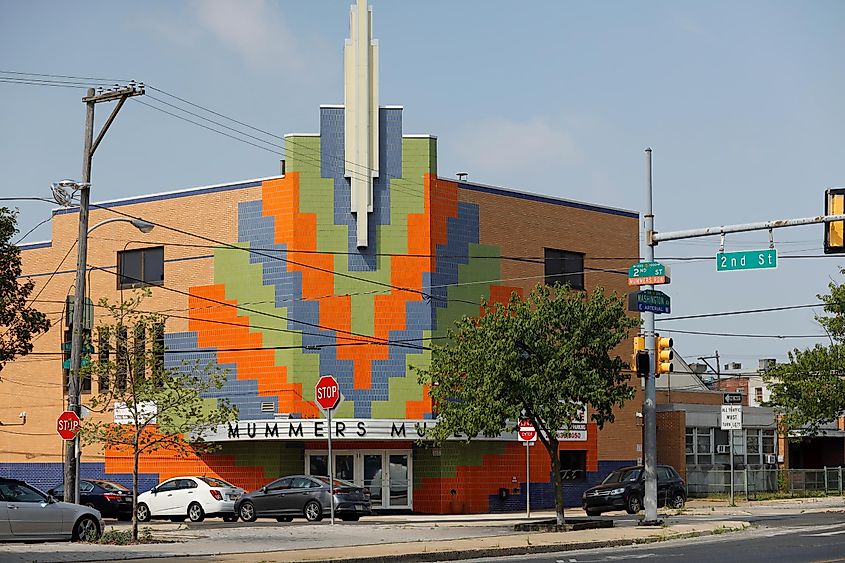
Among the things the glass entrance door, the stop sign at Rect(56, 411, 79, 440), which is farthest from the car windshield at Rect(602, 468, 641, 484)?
the stop sign at Rect(56, 411, 79, 440)

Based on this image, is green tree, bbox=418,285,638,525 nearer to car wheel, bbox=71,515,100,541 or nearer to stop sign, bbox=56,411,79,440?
stop sign, bbox=56,411,79,440

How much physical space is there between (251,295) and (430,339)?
255 inches

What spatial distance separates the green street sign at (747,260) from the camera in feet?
90.0

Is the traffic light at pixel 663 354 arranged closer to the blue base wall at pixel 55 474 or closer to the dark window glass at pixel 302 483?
the dark window glass at pixel 302 483

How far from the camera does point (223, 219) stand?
44.5 metres

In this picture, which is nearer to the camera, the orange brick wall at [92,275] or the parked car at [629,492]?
the parked car at [629,492]

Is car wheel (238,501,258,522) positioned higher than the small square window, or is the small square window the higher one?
the small square window

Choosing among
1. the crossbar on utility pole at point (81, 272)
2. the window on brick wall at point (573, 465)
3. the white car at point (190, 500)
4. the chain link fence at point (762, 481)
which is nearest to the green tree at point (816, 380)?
the chain link fence at point (762, 481)

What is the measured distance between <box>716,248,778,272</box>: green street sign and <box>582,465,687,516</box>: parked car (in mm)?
14861

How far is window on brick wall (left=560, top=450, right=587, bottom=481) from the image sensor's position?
4753 cm

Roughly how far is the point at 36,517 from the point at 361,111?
70.3 ft

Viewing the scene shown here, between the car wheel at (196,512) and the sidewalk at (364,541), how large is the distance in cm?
271

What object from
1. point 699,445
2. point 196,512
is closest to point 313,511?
point 196,512

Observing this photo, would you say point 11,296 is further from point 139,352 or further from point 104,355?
point 139,352
